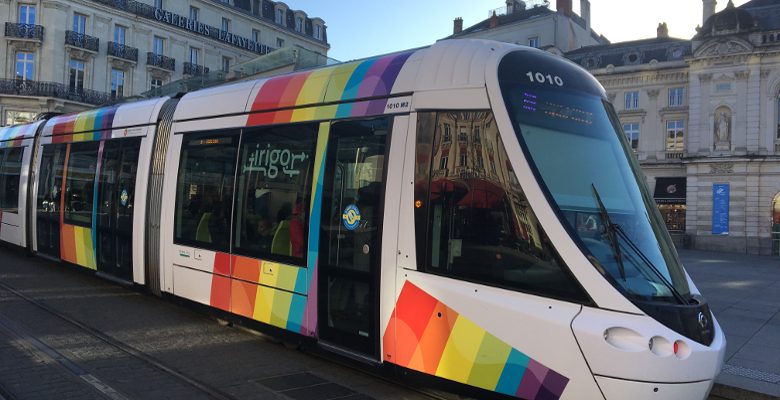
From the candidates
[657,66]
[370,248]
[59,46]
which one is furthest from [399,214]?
[59,46]

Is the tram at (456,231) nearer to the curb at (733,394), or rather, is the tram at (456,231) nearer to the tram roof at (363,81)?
the tram roof at (363,81)

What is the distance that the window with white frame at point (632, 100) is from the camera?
3922 cm

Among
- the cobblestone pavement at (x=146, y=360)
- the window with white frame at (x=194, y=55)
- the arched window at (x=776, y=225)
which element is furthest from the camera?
the window with white frame at (x=194, y=55)

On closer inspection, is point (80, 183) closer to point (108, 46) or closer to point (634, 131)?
point (108, 46)

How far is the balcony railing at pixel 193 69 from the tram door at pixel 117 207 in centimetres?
4076

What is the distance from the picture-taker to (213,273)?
7.05m

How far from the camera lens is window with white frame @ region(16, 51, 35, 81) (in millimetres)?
39344

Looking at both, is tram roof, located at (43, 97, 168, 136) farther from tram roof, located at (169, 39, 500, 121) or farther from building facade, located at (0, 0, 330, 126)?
building facade, located at (0, 0, 330, 126)

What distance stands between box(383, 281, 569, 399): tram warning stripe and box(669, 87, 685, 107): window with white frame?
38466mm

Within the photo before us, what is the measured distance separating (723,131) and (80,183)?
35.5 metres

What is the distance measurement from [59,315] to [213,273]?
2.54 meters

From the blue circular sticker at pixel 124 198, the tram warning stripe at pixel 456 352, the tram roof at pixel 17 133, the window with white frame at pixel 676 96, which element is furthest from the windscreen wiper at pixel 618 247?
the window with white frame at pixel 676 96

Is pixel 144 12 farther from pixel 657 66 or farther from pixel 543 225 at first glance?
pixel 543 225

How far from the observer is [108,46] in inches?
1663
